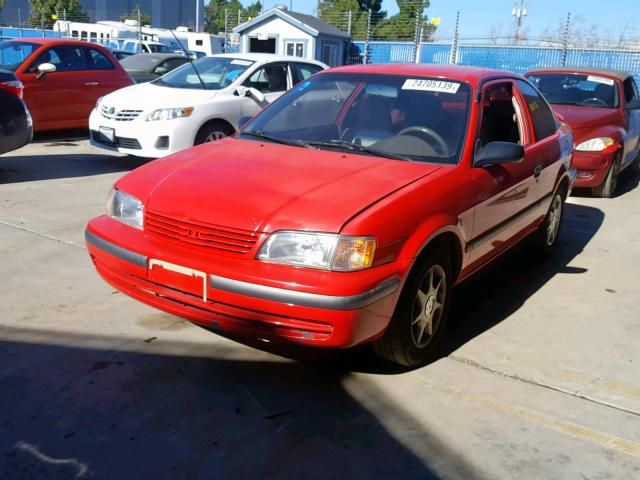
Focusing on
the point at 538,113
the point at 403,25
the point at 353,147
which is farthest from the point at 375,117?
the point at 403,25

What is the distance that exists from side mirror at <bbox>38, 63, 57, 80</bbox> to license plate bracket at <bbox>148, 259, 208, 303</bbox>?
7919mm

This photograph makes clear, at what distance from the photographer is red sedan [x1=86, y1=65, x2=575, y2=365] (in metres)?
3.09

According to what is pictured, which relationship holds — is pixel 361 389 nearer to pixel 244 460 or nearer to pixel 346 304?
pixel 346 304

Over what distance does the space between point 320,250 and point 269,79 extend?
684cm

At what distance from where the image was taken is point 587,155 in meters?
8.22

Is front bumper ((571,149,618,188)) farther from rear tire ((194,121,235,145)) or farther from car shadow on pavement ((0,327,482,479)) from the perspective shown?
car shadow on pavement ((0,327,482,479))

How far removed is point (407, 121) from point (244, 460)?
7.76 feet

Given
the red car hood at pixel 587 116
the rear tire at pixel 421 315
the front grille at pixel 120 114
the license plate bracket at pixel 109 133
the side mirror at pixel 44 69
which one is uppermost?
the side mirror at pixel 44 69

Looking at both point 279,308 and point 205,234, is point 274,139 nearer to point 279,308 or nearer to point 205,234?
point 205,234

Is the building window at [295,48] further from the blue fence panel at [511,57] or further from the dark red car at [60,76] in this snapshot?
the dark red car at [60,76]

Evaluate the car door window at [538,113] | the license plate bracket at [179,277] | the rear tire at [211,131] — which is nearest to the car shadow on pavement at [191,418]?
the license plate bracket at [179,277]

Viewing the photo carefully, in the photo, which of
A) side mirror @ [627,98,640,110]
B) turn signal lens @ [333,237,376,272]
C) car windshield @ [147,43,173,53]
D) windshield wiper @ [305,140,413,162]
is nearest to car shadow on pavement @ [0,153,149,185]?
windshield wiper @ [305,140,413,162]

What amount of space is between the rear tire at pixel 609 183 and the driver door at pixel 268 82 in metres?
4.35

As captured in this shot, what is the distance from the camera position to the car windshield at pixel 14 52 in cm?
1062
